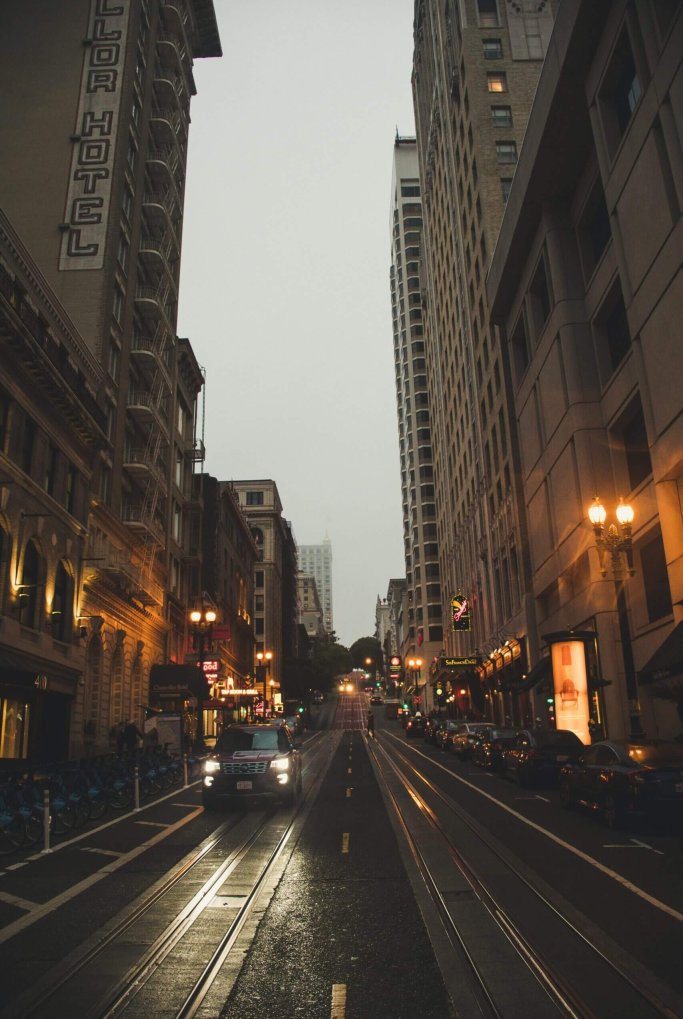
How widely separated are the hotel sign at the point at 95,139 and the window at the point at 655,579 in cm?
2870

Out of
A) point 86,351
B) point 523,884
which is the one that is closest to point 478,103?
point 86,351

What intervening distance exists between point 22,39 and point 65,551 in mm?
31210

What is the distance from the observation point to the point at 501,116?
56.2 m

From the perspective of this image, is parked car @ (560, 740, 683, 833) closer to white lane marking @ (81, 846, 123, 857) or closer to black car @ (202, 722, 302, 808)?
black car @ (202, 722, 302, 808)

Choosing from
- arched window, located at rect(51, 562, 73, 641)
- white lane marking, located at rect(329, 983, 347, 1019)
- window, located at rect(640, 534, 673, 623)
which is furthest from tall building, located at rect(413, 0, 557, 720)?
white lane marking, located at rect(329, 983, 347, 1019)

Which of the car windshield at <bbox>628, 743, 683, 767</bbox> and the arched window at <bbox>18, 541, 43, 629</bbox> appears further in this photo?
the arched window at <bbox>18, 541, 43, 629</bbox>

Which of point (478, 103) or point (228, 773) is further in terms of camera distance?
point (478, 103)

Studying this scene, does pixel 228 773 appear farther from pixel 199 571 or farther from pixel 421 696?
pixel 421 696

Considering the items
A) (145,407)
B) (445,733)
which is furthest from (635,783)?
(145,407)

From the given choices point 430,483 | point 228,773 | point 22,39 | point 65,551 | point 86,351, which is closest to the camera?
point 228,773

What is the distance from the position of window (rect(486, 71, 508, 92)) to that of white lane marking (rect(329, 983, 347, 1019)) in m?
61.5

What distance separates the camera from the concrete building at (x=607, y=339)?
23.3 metres

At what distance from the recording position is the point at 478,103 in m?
56.4

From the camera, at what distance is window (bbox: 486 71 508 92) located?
57.1m
